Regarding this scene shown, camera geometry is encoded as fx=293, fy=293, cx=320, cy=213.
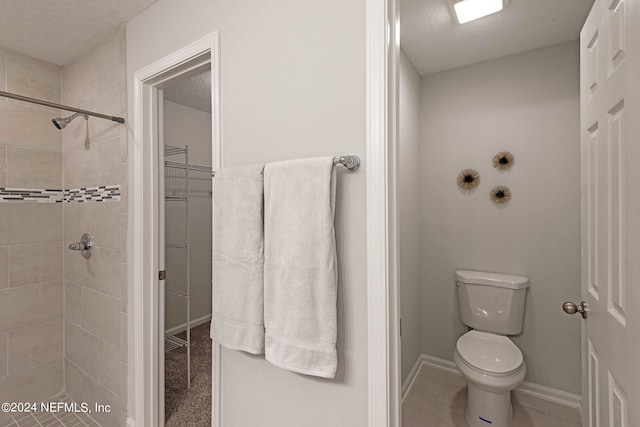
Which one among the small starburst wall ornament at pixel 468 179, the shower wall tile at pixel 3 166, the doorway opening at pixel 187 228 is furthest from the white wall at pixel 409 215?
the shower wall tile at pixel 3 166

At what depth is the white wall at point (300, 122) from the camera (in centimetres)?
92

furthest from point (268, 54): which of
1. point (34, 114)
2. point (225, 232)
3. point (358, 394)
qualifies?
point (34, 114)

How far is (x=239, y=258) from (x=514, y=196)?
2061 mm

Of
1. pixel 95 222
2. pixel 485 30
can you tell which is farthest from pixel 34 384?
pixel 485 30

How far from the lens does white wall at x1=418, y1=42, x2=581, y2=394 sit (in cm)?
200

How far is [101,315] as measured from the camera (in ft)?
5.91

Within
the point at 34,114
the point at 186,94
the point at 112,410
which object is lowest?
the point at 112,410

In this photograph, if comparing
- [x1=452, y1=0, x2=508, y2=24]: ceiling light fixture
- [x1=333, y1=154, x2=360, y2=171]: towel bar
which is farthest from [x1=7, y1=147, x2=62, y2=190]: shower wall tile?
[x1=452, y1=0, x2=508, y2=24]: ceiling light fixture

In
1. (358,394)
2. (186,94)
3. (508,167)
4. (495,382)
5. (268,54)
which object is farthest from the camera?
(186,94)

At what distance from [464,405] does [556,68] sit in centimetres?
239

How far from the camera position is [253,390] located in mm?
1146

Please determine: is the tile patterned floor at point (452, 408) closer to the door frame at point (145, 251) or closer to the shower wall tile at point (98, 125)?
the door frame at point (145, 251)

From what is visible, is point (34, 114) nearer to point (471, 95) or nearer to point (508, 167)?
point (471, 95)

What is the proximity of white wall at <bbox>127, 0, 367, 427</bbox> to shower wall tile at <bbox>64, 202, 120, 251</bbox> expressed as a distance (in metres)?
0.99
